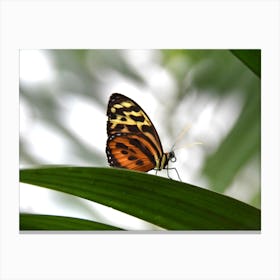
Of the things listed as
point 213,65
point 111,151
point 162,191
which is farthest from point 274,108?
point 162,191

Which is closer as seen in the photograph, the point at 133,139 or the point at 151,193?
the point at 151,193

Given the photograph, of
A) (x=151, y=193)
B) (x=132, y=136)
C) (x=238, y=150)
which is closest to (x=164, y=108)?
(x=132, y=136)

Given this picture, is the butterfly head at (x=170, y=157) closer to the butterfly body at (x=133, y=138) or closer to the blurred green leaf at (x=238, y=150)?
the butterfly body at (x=133, y=138)

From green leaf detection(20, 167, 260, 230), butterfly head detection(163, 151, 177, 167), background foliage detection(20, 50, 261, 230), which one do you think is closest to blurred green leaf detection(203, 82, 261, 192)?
background foliage detection(20, 50, 261, 230)
